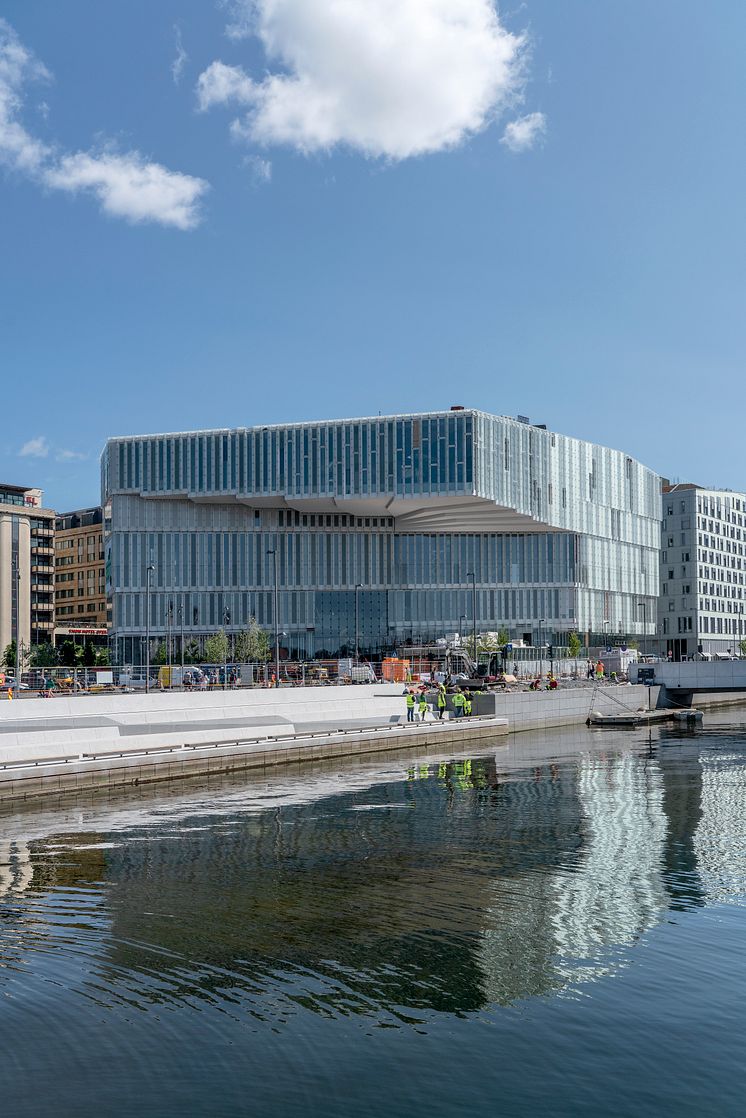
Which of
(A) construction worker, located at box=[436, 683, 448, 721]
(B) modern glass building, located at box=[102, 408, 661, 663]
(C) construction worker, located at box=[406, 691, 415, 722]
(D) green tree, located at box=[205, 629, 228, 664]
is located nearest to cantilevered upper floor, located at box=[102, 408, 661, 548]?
(B) modern glass building, located at box=[102, 408, 661, 663]

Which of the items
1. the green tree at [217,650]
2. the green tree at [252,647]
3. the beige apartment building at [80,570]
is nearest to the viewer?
the green tree at [252,647]

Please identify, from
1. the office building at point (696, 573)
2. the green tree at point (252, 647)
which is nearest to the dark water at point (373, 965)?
the green tree at point (252, 647)

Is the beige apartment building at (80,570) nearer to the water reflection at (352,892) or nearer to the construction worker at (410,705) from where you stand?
the construction worker at (410,705)

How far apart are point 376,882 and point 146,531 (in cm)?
9926

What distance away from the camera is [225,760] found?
3997cm

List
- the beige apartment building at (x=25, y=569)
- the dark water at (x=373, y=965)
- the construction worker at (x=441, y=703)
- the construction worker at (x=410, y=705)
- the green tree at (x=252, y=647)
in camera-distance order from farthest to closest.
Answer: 1. the beige apartment building at (x=25, y=569)
2. the green tree at (x=252, y=647)
3. the construction worker at (x=441, y=703)
4. the construction worker at (x=410, y=705)
5. the dark water at (x=373, y=965)

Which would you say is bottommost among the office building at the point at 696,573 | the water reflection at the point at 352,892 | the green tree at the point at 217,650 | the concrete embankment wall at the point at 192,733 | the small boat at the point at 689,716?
the small boat at the point at 689,716

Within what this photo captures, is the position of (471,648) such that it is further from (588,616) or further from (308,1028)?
(308,1028)

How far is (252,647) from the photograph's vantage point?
3969 inches

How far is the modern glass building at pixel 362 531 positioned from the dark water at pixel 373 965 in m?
81.7

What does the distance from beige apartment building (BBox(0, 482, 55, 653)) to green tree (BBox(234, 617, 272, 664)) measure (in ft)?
113

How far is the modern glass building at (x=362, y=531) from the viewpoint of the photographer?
4348 inches

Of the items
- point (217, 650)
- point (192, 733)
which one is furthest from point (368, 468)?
point (192, 733)

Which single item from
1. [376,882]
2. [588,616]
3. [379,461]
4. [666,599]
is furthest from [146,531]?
[376,882]
